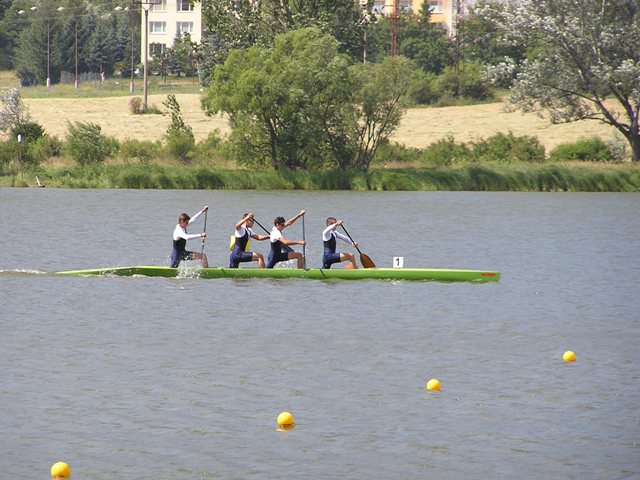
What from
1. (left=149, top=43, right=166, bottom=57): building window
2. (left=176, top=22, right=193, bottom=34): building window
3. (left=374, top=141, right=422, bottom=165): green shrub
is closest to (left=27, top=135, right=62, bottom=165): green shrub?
(left=374, top=141, right=422, bottom=165): green shrub

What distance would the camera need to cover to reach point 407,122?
313 feet

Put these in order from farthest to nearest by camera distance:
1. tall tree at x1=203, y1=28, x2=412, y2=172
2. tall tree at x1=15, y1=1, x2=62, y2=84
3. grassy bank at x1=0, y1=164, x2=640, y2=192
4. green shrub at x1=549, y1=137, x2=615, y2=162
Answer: tall tree at x1=15, y1=1, x2=62, y2=84 < green shrub at x1=549, y1=137, x2=615, y2=162 < grassy bank at x1=0, y1=164, x2=640, y2=192 < tall tree at x1=203, y1=28, x2=412, y2=172

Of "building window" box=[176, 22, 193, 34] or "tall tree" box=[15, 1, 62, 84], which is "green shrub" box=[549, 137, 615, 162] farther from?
"building window" box=[176, 22, 193, 34]

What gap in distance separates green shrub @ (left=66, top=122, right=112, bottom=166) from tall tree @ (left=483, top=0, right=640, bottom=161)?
22.5 meters

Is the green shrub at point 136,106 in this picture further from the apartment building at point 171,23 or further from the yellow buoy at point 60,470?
the yellow buoy at point 60,470

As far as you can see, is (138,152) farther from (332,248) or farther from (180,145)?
(332,248)

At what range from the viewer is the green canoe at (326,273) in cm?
3167

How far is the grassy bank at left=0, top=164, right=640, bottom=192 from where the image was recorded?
64625 mm

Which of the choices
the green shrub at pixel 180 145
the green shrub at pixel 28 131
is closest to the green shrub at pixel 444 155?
the green shrub at pixel 180 145

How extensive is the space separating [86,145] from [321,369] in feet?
156

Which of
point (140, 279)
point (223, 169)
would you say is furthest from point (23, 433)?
point (223, 169)

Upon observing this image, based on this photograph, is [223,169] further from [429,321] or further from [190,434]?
[190,434]

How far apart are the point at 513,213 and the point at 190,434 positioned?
41.9 metres

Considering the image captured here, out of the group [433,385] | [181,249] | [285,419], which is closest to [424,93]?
[181,249]
